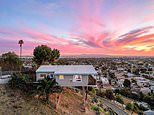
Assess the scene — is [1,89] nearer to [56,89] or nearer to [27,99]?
[27,99]

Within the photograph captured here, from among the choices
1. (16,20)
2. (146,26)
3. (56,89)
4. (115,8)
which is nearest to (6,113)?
(56,89)

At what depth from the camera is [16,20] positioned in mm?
34438

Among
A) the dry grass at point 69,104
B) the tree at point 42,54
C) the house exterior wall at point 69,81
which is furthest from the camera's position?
the tree at point 42,54

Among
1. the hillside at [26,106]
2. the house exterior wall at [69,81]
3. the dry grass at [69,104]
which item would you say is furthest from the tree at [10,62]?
the house exterior wall at [69,81]

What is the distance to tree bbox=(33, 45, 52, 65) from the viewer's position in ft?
127

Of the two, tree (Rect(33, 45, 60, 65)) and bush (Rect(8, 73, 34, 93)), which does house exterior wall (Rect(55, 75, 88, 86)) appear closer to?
bush (Rect(8, 73, 34, 93))

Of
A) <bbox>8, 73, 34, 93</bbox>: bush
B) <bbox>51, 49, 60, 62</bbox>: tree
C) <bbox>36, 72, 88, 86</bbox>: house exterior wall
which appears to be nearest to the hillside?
<bbox>8, 73, 34, 93</bbox>: bush

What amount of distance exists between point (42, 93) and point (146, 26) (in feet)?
92.6

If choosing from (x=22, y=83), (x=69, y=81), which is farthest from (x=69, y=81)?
(x=22, y=83)

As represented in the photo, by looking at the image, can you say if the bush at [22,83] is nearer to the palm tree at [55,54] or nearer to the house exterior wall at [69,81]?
the house exterior wall at [69,81]

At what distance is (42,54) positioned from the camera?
127 ft

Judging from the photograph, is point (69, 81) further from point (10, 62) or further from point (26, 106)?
point (10, 62)

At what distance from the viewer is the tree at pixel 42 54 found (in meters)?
38.8

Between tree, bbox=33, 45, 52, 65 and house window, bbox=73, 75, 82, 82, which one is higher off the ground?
tree, bbox=33, 45, 52, 65
